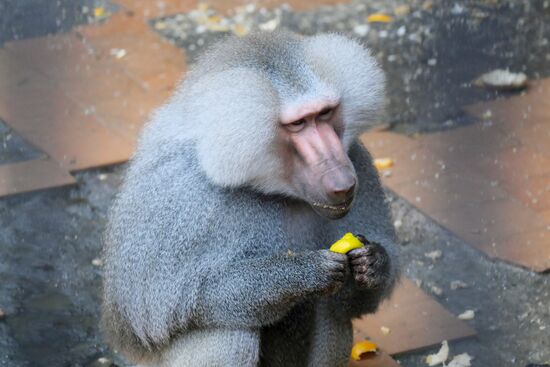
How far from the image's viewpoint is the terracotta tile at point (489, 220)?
4922mm

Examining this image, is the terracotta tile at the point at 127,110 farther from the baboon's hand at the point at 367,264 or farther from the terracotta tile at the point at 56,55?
the baboon's hand at the point at 367,264

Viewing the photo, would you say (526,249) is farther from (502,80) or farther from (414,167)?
(502,80)

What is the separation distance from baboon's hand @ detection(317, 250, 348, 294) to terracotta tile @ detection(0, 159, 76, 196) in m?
2.19

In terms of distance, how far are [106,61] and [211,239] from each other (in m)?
3.27

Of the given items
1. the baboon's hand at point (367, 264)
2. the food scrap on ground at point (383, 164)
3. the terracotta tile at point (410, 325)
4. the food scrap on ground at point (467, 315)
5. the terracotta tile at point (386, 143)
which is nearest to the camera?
the baboon's hand at point (367, 264)

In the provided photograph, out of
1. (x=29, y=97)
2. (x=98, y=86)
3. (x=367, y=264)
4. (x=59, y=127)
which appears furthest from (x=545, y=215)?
(x=29, y=97)

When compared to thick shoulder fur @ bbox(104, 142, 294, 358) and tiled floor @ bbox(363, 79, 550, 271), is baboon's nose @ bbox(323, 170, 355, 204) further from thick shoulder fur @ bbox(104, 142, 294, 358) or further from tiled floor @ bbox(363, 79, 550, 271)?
tiled floor @ bbox(363, 79, 550, 271)

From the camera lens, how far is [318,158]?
3318mm

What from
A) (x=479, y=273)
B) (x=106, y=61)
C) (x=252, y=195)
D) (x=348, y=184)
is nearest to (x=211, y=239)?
(x=252, y=195)

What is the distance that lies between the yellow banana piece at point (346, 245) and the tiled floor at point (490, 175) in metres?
1.43

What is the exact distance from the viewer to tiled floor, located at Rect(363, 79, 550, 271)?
193 inches

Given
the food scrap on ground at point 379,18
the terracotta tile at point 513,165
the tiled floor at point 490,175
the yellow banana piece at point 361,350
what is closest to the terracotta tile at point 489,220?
the tiled floor at point 490,175

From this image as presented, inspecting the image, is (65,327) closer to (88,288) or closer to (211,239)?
(88,288)

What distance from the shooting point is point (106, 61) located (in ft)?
21.2
